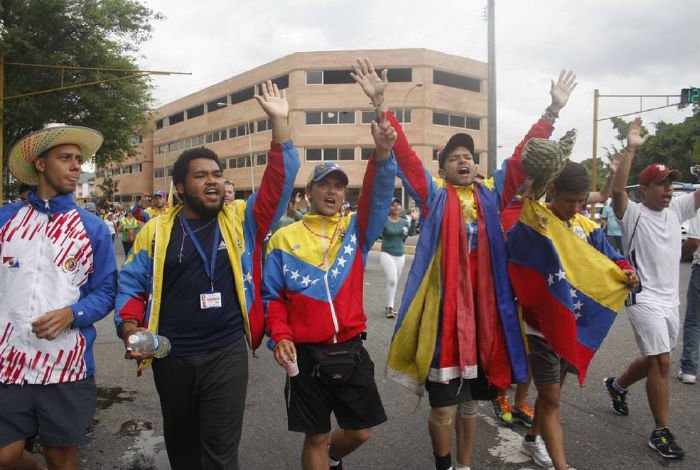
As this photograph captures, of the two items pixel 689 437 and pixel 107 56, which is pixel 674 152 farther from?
pixel 689 437

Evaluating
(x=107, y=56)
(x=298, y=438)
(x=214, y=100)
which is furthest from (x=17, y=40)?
(x=214, y=100)

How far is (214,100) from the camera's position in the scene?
5947cm

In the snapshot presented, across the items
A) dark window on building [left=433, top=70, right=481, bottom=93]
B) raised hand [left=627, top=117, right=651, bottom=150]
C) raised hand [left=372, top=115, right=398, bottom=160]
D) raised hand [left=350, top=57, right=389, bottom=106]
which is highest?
dark window on building [left=433, top=70, right=481, bottom=93]

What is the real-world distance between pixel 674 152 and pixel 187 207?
147 ft

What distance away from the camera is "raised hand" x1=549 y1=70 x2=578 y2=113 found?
3.64 meters

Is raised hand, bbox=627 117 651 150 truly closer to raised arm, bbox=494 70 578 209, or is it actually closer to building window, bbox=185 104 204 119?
raised arm, bbox=494 70 578 209

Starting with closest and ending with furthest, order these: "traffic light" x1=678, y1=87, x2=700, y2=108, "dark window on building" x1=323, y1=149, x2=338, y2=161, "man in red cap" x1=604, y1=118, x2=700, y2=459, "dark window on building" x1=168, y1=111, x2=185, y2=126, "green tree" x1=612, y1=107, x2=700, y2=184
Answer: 1. "man in red cap" x1=604, y1=118, x2=700, y2=459
2. "traffic light" x1=678, y1=87, x2=700, y2=108
3. "green tree" x1=612, y1=107, x2=700, y2=184
4. "dark window on building" x1=323, y1=149, x2=338, y2=161
5. "dark window on building" x1=168, y1=111, x2=185, y2=126

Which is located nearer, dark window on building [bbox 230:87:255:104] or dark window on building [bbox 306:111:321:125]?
dark window on building [bbox 306:111:321:125]

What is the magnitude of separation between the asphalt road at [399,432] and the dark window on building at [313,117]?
43400 millimetres

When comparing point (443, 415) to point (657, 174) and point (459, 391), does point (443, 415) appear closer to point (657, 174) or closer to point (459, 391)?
point (459, 391)

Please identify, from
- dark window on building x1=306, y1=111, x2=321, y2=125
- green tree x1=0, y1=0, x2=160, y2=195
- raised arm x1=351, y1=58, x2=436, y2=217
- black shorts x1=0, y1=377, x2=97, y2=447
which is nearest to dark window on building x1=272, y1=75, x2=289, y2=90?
dark window on building x1=306, y1=111, x2=321, y2=125

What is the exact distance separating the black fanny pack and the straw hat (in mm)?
1630

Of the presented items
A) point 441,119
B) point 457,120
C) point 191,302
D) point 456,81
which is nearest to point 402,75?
point 441,119

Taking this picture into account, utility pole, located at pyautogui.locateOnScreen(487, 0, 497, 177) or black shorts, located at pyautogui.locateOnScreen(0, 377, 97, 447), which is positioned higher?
utility pole, located at pyautogui.locateOnScreen(487, 0, 497, 177)
